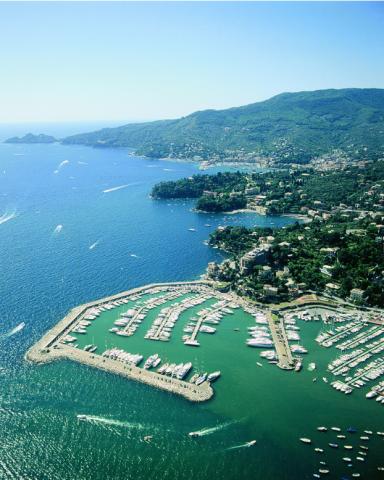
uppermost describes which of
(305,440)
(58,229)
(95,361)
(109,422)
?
(58,229)

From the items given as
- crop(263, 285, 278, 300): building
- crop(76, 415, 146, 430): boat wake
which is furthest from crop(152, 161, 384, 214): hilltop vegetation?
crop(76, 415, 146, 430): boat wake

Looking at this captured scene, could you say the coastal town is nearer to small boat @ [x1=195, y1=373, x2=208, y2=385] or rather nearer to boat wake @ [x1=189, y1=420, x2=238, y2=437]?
small boat @ [x1=195, y1=373, x2=208, y2=385]

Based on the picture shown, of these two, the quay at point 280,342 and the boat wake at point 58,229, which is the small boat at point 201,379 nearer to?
the quay at point 280,342

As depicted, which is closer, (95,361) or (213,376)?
(213,376)

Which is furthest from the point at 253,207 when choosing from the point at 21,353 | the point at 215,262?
the point at 21,353

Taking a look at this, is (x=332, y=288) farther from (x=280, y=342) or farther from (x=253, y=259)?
(x=280, y=342)

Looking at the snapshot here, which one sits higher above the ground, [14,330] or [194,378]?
[14,330]

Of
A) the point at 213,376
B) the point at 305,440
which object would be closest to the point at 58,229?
the point at 213,376
